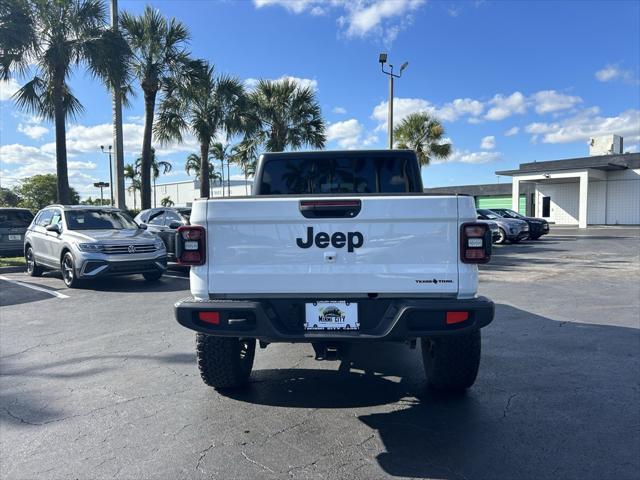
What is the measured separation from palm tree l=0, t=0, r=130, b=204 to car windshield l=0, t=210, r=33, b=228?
1.19 meters

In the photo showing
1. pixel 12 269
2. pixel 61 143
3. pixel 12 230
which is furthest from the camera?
pixel 61 143

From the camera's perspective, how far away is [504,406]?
3715 millimetres

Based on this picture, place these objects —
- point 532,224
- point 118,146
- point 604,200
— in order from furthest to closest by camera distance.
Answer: point 604,200
point 532,224
point 118,146

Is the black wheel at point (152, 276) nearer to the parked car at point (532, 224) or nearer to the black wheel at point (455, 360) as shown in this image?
the black wheel at point (455, 360)

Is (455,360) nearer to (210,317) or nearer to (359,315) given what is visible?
(359,315)

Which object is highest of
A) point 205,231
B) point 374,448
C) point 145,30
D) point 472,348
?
point 145,30

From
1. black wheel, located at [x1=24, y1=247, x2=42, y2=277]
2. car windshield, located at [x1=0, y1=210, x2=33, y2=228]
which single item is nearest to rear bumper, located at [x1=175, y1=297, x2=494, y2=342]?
black wheel, located at [x1=24, y1=247, x2=42, y2=277]

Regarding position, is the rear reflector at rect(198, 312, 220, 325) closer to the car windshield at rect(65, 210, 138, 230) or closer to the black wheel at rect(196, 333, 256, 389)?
the black wheel at rect(196, 333, 256, 389)

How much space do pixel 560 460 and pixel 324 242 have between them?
196 cm

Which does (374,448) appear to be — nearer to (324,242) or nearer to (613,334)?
(324,242)

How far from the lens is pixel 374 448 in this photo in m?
3.12

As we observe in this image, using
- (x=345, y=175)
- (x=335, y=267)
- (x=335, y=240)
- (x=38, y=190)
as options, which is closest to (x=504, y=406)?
(x=335, y=267)

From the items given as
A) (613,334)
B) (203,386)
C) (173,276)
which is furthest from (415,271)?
(173,276)

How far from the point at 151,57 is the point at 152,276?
11562 millimetres
